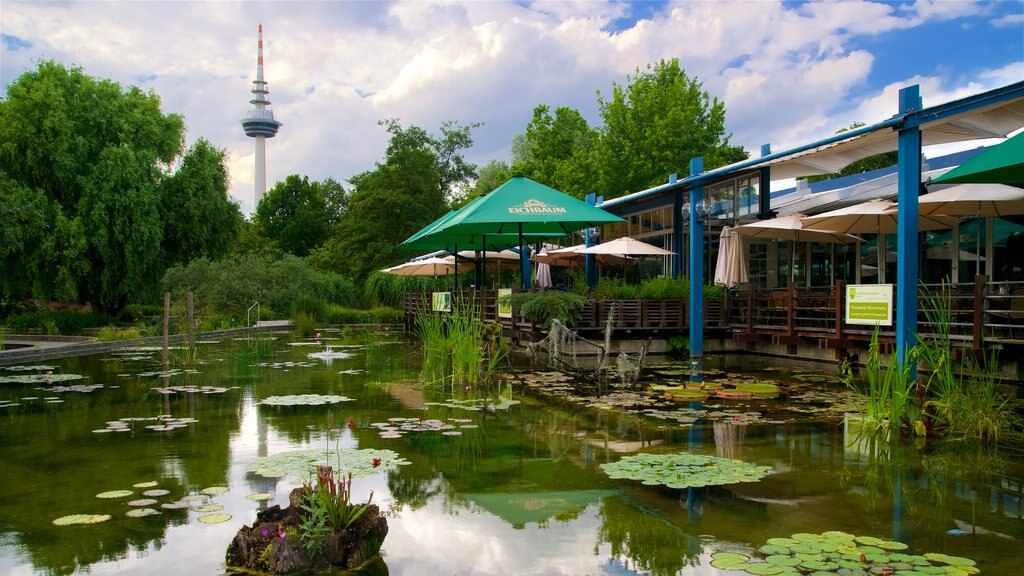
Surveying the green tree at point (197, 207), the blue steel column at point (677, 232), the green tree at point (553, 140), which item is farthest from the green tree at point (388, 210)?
the blue steel column at point (677, 232)

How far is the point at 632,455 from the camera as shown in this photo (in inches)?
→ 221

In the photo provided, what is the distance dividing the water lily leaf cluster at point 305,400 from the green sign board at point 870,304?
21.8ft

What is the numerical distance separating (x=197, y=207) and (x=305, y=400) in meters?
17.8

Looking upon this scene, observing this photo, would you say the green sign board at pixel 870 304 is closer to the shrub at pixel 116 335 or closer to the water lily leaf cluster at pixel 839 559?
the water lily leaf cluster at pixel 839 559

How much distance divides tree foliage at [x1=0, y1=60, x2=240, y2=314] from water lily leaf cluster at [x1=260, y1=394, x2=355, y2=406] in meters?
14.9

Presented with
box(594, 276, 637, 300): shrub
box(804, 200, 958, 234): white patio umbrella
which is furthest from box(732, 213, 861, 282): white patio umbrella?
box(594, 276, 637, 300): shrub

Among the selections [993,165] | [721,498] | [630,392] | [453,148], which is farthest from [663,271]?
[453,148]

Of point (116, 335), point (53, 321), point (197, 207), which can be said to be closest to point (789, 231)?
point (116, 335)

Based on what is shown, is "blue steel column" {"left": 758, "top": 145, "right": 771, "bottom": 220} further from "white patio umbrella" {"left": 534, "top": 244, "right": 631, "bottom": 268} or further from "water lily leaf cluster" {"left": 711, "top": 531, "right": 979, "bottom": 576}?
"water lily leaf cluster" {"left": 711, "top": 531, "right": 979, "bottom": 576}

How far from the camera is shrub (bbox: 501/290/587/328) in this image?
1281 cm

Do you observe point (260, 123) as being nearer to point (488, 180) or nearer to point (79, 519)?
point (488, 180)

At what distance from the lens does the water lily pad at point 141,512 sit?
4145 mm

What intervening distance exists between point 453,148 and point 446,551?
39.3 metres

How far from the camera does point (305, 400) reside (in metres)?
8.40
